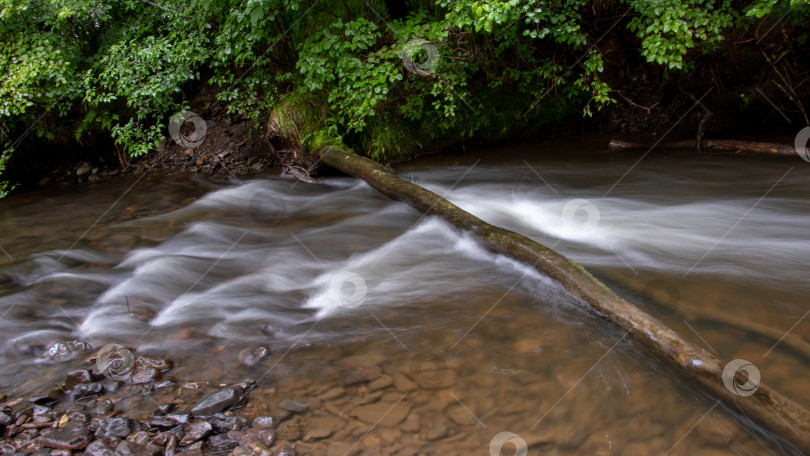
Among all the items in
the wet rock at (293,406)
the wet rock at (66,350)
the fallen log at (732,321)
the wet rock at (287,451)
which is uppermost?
the fallen log at (732,321)

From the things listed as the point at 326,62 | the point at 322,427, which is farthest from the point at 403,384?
the point at 326,62

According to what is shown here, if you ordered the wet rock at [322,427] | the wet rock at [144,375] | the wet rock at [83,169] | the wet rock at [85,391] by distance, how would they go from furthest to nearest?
the wet rock at [83,169] < the wet rock at [144,375] < the wet rock at [85,391] < the wet rock at [322,427]

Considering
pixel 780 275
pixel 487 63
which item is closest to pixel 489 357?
pixel 780 275

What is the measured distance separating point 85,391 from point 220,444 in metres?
1.02

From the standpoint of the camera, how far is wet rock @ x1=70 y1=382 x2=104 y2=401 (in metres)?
2.81

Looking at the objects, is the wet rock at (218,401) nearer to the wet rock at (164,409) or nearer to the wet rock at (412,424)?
the wet rock at (164,409)

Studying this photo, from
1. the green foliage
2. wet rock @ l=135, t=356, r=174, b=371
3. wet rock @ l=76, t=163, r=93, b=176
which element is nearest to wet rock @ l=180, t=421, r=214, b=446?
wet rock @ l=135, t=356, r=174, b=371

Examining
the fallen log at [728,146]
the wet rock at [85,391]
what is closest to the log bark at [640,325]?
the wet rock at [85,391]

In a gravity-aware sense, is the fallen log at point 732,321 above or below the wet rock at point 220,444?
above

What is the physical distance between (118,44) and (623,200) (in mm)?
7546

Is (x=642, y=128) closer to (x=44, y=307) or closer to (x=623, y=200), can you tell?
(x=623, y=200)

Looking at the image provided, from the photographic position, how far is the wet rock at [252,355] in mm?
3068

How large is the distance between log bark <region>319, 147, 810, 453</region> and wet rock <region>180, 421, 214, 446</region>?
233 centimetres

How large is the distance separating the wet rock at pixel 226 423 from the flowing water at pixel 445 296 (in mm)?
135
